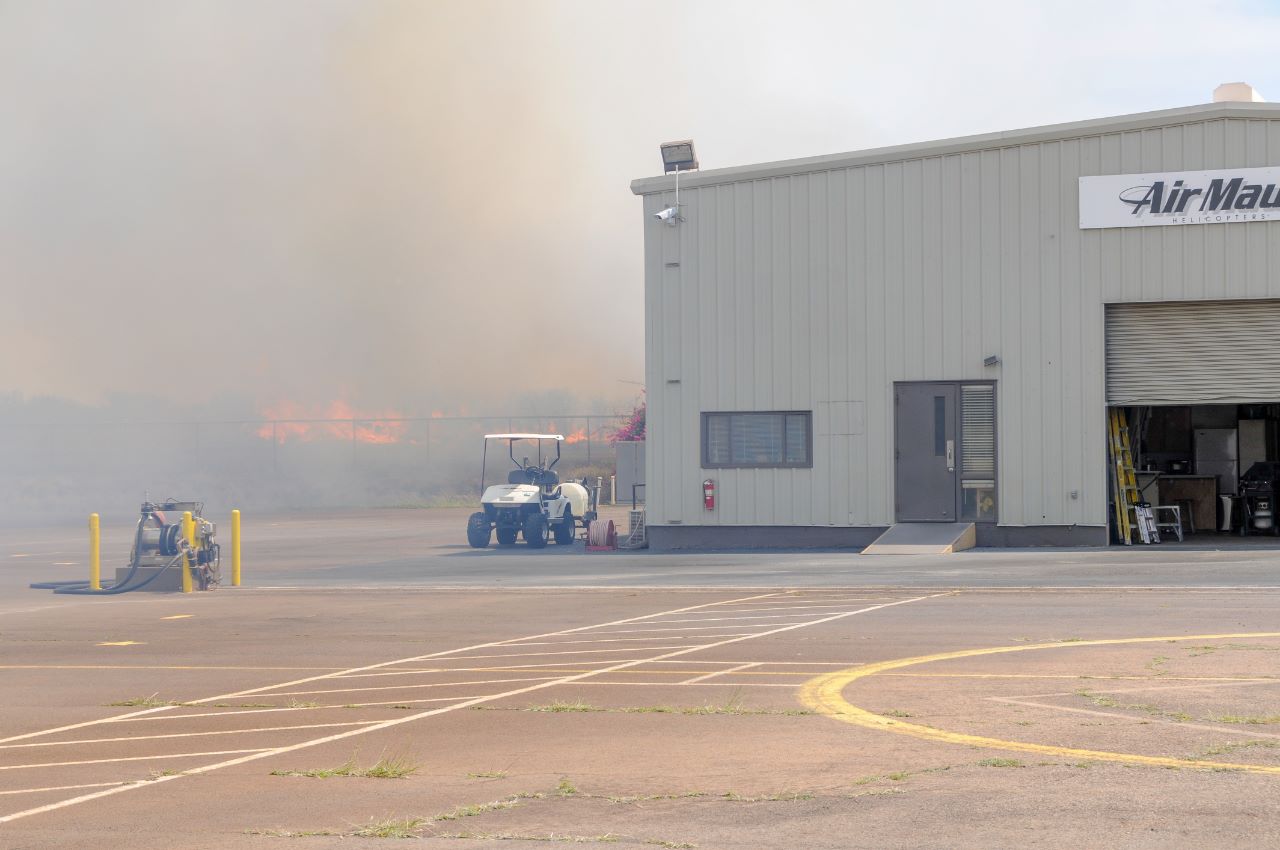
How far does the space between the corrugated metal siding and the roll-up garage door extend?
17.8 inches

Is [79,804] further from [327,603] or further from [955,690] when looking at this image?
[327,603]

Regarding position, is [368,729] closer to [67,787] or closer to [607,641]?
[67,787]

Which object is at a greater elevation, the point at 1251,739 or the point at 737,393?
the point at 737,393

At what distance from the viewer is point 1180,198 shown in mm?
25125

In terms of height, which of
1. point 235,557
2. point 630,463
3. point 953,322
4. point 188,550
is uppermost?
point 953,322

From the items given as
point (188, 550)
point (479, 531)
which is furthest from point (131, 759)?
point (479, 531)

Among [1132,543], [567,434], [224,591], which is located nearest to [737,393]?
[1132,543]

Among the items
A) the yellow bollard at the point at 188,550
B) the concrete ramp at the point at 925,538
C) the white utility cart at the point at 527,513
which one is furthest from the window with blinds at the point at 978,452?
the yellow bollard at the point at 188,550

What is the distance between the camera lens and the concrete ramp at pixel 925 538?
24438 mm

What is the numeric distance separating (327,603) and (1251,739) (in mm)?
13858

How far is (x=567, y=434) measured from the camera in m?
73.6

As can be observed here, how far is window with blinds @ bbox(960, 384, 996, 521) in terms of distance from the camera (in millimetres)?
26188

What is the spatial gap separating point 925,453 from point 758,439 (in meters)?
3.21

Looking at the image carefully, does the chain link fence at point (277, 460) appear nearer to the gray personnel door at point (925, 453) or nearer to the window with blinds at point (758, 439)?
the window with blinds at point (758, 439)
